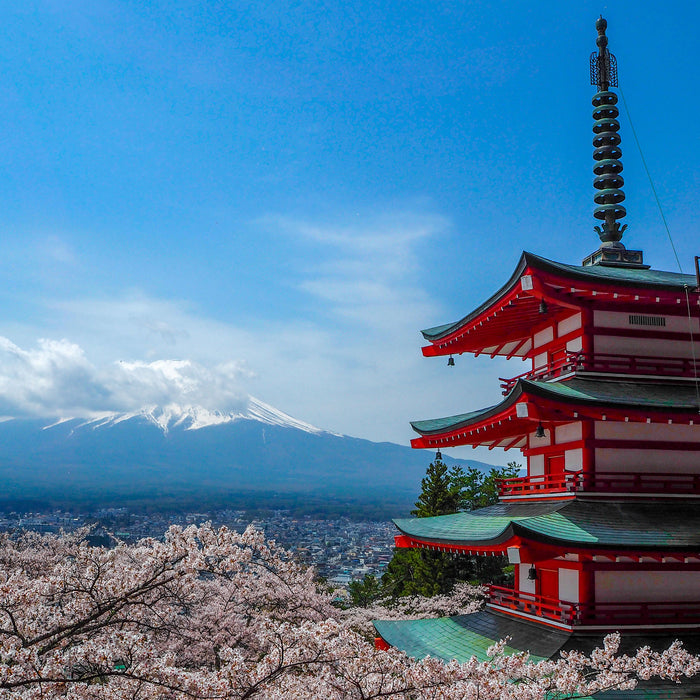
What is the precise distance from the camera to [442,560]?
26.3 meters

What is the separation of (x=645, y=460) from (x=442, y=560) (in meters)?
15.4

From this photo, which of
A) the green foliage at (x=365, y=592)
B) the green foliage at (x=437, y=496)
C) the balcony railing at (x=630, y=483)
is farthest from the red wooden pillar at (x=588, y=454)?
the green foliage at (x=365, y=592)

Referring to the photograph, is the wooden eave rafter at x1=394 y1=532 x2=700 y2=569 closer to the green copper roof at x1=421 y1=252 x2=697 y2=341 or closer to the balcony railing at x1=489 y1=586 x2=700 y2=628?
the balcony railing at x1=489 y1=586 x2=700 y2=628

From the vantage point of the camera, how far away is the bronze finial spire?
49.0 ft

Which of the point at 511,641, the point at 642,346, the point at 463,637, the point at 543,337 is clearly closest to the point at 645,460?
the point at 642,346

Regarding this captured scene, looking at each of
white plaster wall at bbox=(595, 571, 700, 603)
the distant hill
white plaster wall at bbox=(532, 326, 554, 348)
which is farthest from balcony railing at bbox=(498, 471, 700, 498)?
the distant hill

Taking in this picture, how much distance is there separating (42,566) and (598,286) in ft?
53.3

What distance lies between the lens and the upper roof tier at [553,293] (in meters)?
11.9

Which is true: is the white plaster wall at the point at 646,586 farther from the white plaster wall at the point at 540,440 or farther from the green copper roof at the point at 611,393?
the white plaster wall at the point at 540,440

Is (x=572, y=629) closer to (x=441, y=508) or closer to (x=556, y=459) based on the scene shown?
(x=556, y=459)

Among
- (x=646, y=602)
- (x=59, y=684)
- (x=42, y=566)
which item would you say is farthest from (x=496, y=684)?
(x=42, y=566)

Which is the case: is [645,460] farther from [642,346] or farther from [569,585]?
[569,585]

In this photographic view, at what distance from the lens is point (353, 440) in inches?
7328

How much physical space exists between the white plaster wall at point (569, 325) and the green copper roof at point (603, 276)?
3.00 ft
